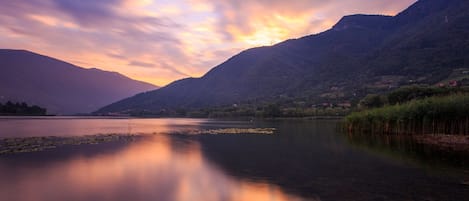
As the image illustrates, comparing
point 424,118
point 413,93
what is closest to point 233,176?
point 424,118

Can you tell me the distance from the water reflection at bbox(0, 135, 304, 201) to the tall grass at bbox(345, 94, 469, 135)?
28718 millimetres

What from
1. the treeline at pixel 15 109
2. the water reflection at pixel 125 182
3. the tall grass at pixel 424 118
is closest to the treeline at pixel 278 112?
the tall grass at pixel 424 118

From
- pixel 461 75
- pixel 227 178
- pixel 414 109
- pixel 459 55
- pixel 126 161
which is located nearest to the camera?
pixel 227 178

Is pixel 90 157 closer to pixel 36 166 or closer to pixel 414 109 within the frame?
pixel 36 166

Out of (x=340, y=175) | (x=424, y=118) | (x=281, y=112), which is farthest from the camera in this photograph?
(x=281, y=112)

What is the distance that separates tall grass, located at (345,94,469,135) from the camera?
40.3 meters

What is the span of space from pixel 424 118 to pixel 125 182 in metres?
38.3

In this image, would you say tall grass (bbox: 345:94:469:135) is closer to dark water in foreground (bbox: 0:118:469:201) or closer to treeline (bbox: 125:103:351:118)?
dark water in foreground (bbox: 0:118:469:201)

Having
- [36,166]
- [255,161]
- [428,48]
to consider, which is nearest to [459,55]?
[428,48]

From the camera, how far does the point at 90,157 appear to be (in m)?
29.8

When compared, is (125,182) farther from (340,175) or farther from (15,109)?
(15,109)

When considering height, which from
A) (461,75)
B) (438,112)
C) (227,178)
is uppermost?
(461,75)

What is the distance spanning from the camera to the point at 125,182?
19953 millimetres

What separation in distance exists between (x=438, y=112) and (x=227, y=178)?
32.3 m
